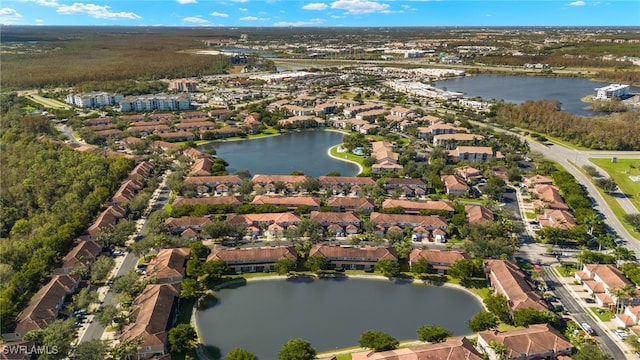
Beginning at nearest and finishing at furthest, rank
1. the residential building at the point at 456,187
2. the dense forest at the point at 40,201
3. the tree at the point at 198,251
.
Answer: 1. the dense forest at the point at 40,201
2. the tree at the point at 198,251
3. the residential building at the point at 456,187

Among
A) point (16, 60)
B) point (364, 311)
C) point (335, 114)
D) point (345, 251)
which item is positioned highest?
point (16, 60)

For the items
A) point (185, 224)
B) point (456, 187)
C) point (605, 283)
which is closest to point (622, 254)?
point (605, 283)

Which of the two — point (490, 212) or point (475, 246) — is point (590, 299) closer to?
point (475, 246)

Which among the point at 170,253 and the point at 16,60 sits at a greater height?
the point at 16,60

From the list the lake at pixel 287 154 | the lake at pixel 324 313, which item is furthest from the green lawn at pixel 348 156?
Result: the lake at pixel 324 313

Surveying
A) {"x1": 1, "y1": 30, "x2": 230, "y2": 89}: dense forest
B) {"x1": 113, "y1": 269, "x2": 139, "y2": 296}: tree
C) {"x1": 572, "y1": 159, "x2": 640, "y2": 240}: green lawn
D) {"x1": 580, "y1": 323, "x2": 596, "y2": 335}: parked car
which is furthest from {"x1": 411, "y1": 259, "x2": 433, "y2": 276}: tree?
{"x1": 1, "y1": 30, "x2": 230, "y2": 89}: dense forest

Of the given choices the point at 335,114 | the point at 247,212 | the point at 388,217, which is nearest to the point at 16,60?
the point at 335,114

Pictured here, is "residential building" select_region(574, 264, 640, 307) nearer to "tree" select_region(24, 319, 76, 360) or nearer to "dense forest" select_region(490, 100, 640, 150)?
"tree" select_region(24, 319, 76, 360)

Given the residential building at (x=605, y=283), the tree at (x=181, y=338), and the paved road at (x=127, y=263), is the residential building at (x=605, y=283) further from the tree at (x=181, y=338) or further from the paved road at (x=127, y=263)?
the paved road at (x=127, y=263)
